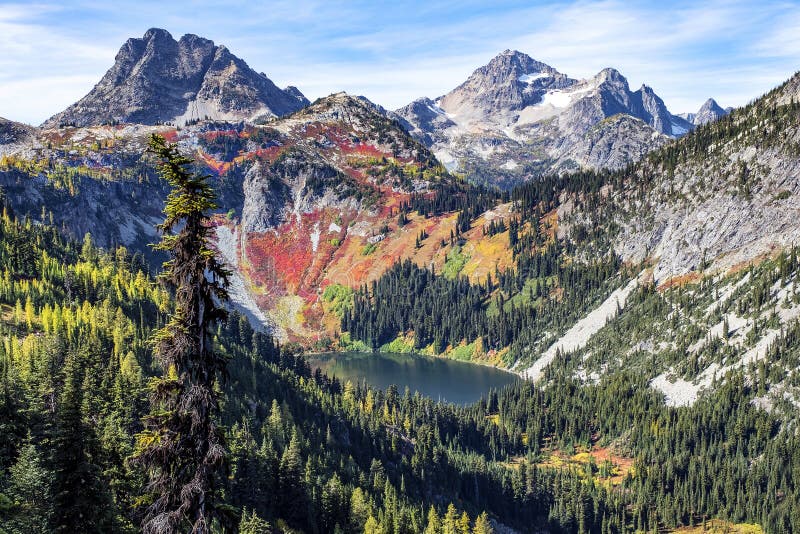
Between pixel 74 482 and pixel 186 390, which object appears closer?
pixel 186 390

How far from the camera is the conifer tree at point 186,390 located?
19.2 metres

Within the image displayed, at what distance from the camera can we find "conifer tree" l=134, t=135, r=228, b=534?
19.2m

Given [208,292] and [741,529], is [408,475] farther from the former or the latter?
[208,292]

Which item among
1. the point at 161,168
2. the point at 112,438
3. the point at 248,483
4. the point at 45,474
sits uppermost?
the point at 161,168

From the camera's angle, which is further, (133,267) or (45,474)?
(133,267)

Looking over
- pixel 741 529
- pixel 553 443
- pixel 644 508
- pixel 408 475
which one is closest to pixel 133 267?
pixel 408 475

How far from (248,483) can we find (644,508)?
99.1 metres

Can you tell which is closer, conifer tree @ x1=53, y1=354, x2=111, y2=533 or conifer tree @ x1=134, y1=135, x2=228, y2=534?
conifer tree @ x1=134, y1=135, x2=228, y2=534

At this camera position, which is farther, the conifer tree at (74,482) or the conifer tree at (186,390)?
the conifer tree at (74,482)

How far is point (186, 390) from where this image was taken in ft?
64.7

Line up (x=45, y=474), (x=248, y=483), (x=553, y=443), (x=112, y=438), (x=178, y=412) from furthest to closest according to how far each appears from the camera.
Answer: (x=553, y=443)
(x=248, y=483)
(x=112, y=438)
(x=45, y=474)
(x=178, y=412)

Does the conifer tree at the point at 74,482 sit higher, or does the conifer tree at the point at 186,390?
the conifer tree at the point at 186,390

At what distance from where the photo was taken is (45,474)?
32.8 m

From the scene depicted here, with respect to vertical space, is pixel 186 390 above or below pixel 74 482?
above
